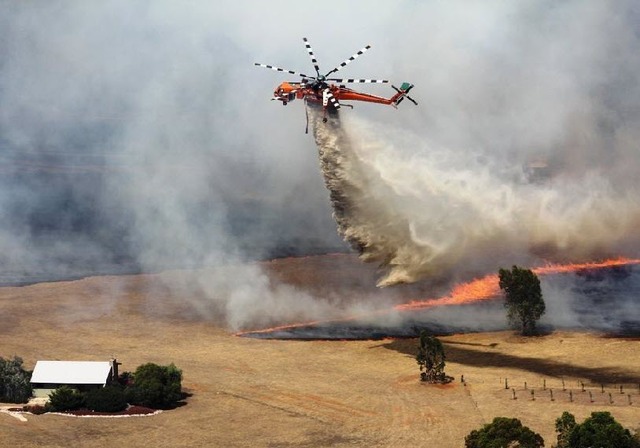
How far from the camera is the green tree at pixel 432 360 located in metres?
80.8

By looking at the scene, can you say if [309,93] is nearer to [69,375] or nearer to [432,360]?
[432,360]

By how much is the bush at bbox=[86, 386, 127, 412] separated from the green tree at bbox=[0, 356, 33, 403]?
5149mm

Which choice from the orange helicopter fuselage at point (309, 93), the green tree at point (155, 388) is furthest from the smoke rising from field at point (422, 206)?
the green tree at point (155, 388)

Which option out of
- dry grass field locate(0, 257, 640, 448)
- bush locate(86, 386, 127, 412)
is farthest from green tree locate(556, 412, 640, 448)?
bush locate(86, 386, 127, 412)

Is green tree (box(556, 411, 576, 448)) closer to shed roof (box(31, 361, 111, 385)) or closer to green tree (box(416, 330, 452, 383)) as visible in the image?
green tree (box(416, 330, 452, 383))

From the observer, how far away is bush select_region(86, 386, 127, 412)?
70.9m

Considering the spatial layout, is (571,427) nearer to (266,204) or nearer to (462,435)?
(462,435)

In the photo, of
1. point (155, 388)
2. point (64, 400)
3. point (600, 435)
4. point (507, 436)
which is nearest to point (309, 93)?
point (155, 388)

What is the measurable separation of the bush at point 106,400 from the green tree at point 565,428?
98.5 feet

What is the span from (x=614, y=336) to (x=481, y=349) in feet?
41.3

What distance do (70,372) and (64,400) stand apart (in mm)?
4969

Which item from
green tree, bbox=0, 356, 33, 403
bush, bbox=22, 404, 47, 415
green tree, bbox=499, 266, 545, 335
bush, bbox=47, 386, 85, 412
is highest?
green tree, bbox=499, 266, 545, 335

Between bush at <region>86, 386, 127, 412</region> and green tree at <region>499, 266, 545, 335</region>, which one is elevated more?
green tree at <region>499, 266, 545, 335</region>

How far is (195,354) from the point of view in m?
90.9
